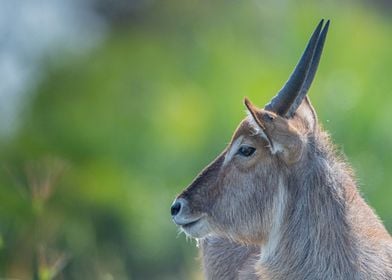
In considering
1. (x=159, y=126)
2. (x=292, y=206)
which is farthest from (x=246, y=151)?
(x=159, y=126)

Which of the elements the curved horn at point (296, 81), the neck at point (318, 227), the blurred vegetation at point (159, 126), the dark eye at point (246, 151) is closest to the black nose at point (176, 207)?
the dark eye at point (246, 151)

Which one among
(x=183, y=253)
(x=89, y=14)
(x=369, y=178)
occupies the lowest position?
(x=89, y=14)

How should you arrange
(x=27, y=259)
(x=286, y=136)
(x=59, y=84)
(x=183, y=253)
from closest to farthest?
(x=286, y=136) → (x=27, y=259) → (x=183, y=253) → (x=59, y=84)

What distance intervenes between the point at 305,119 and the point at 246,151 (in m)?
0.38

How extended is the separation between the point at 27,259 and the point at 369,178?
3.82 meters

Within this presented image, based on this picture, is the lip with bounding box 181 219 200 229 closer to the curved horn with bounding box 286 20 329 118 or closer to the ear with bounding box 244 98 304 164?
the ear with bounding box 244 98 304 164

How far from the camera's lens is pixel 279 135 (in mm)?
9250

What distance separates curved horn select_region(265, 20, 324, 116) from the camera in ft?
30.2

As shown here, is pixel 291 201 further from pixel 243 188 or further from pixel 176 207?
pixel 176 207

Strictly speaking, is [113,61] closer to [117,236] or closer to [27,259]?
[117,236]

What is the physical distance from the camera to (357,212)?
9516mm

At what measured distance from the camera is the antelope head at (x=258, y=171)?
9.25 metres

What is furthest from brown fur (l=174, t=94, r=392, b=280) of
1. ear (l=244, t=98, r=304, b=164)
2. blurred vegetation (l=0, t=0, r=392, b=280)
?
blurred vegetation (l=0, t=0, r=392, b=280)

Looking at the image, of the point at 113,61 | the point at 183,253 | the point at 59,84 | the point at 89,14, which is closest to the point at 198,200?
the point at 183,253
